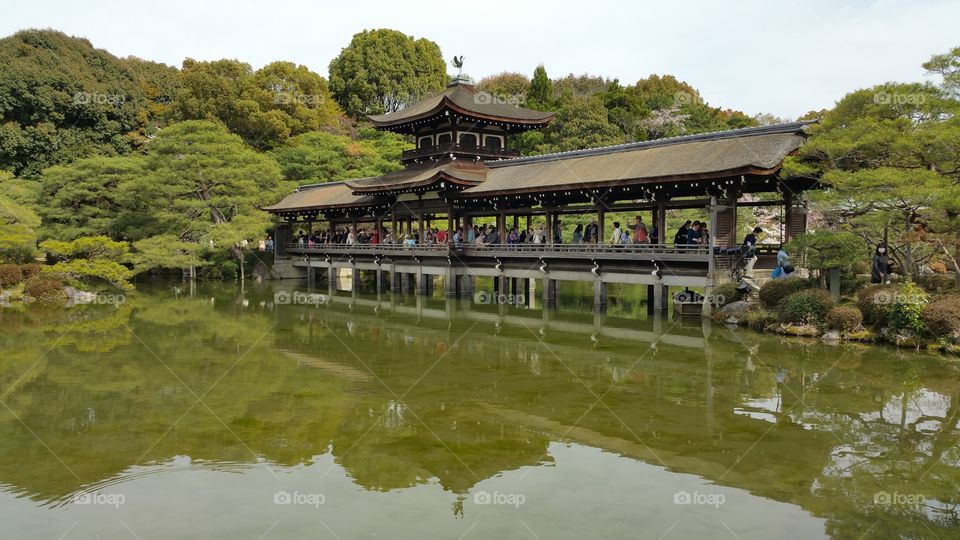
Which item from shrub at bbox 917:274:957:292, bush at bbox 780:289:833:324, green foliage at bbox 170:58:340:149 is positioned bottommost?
bush at bbox 780:289:833:324

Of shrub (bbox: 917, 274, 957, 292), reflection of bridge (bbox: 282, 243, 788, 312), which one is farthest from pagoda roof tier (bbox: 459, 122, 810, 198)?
shrub (bbox: 917, 274, 957, 292)

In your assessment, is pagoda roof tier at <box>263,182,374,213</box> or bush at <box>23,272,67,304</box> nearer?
bush at <box>23,272,67,304</box>

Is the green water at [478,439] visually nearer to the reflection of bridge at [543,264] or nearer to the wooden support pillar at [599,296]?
the reflection of bridge at [543,264]

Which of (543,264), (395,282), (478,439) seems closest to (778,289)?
(543,264)

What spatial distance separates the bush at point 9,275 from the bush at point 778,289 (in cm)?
2768

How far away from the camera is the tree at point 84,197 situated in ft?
115

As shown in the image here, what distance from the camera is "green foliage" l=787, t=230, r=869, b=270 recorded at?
17.3 meters

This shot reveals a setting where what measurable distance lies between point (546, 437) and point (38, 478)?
634 centimetres

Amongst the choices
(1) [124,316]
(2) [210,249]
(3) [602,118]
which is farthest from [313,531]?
(3) [602,118]

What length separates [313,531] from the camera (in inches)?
268

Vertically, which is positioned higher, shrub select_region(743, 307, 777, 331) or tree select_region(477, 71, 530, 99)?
tree select_region(477, 71, 530, 99)

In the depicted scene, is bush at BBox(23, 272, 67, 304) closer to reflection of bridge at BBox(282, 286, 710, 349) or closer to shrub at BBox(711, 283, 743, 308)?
reflection of bridge at BBox(282, 286, 710, 349)

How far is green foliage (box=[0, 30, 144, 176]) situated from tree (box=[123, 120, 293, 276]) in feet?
44.6

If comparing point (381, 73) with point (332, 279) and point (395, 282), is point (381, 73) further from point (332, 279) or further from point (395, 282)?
point (395, 282)
